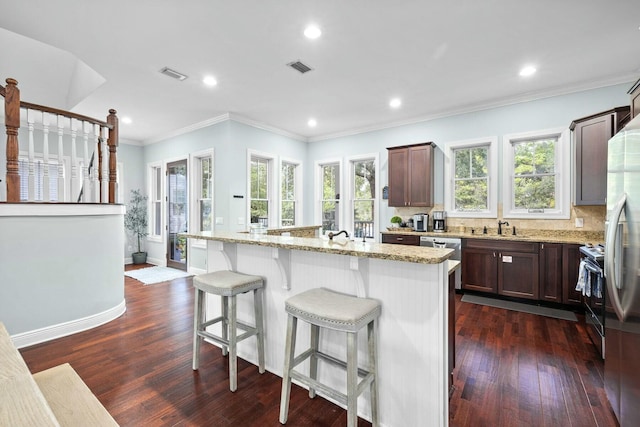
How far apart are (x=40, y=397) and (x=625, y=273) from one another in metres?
2.41

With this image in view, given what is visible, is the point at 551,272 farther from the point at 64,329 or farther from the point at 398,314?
the point at 64,329

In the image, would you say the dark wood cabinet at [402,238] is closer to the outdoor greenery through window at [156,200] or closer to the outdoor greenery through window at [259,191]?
the outdoor greenery through window at [259,191]

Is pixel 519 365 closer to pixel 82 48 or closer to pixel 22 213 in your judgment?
pixel 22 213

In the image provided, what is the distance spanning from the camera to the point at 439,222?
4891 millimetres

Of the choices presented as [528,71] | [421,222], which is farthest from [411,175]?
[528,71]

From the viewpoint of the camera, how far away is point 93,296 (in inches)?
129

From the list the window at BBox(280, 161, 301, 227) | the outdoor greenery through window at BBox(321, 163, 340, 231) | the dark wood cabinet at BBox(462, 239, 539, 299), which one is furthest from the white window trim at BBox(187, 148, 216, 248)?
the dark wood cabinet at BBox(462, 239, 539, 299)

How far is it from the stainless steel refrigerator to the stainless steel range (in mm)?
1113

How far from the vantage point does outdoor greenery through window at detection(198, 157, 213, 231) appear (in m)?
5.65

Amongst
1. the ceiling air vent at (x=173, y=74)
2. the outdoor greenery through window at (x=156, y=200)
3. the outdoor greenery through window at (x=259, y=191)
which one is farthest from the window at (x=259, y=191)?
the outdoor greenery through window at (x=156, y=200)

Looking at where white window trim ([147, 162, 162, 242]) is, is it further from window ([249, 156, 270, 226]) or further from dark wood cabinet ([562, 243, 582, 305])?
dark wood cabinet ([562, 243, 582, 305])

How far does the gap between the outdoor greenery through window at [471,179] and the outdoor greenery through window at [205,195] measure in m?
4.48

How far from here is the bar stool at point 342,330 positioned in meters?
1.53

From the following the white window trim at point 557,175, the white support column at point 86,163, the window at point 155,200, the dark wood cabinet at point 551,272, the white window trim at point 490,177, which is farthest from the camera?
the window at point 155,200
